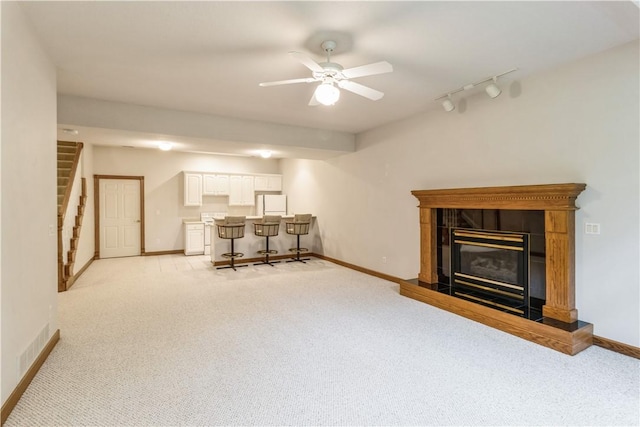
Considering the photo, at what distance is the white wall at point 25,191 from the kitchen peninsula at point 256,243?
11.9 ft

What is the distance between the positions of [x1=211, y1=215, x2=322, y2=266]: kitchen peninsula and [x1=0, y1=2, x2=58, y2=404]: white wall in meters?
3.64

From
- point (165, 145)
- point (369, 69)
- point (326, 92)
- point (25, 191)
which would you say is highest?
point (165, 145)

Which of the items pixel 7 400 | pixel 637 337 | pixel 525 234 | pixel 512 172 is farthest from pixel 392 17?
pixel 7 400

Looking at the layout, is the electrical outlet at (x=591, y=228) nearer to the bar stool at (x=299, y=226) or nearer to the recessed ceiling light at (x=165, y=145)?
the bar stool at (x=299, y=226)

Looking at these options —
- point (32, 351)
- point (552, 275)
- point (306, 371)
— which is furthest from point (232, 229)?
point (552, 275)

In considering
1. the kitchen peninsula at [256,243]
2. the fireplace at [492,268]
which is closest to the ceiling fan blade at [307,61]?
the fireplace at [492,268]

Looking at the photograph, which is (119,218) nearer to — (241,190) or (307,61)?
(241,190)

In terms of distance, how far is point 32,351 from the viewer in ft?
8.17

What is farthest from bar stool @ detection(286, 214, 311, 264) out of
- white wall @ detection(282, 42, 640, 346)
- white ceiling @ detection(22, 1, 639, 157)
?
white ceiling @ detection(22, 1, 639, 157)

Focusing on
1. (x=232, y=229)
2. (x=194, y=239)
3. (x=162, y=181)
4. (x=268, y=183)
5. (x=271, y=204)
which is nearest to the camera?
(x=232, y=229)

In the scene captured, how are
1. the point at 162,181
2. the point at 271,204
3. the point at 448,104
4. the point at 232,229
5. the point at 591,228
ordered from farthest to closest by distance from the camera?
the point at 271,204, the point at 162,181, the point at 232,229, the point at 448,104, the point at 591,228

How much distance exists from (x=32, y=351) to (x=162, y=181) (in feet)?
20.8

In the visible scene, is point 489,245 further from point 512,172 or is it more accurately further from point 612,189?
point 612,189

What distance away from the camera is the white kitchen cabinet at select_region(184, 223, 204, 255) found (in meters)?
8.05
